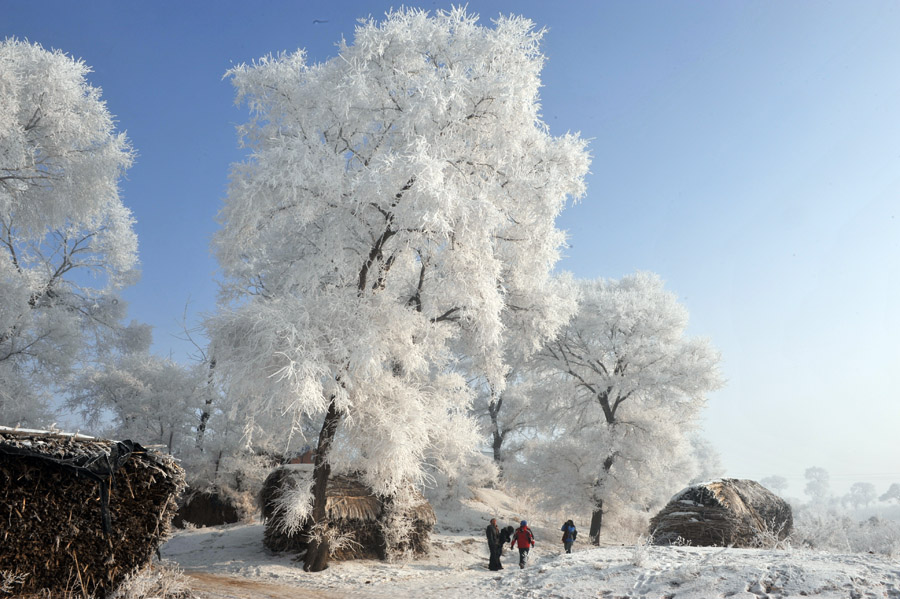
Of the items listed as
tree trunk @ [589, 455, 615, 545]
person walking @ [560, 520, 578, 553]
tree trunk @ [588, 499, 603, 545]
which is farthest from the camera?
tree trunk @ [588, 499, 603, 545]

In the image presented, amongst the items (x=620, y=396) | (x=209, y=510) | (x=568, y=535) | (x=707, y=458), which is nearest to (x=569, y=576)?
(x=568, y=535)

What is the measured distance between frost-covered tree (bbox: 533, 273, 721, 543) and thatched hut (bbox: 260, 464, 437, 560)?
8492 mm

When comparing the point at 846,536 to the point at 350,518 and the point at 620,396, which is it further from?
the point at 350,518

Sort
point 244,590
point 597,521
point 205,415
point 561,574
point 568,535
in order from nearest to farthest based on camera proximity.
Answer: point 561,574, point 244,590, point 568,535, point 597,521, point 205,415

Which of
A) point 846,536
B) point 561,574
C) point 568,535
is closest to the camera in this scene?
point 561,574

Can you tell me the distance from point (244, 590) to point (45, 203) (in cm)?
1653

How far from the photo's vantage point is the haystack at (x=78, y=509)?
257 inches

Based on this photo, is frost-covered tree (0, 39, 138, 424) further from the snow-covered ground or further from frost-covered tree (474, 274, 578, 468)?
frost-covered tree (474, 274, 578, 468)

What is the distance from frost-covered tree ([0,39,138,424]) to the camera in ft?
57.7

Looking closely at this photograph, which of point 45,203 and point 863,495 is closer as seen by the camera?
point 45,203

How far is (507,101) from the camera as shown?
494 inches

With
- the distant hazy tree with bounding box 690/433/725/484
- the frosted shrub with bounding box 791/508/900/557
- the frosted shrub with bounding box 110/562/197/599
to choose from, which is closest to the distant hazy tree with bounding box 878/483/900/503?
the distant hazy tree with bounding box 690/433/725/484

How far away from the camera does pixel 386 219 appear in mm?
12875

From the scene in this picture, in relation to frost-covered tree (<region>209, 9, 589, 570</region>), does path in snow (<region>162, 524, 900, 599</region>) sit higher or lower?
lower
